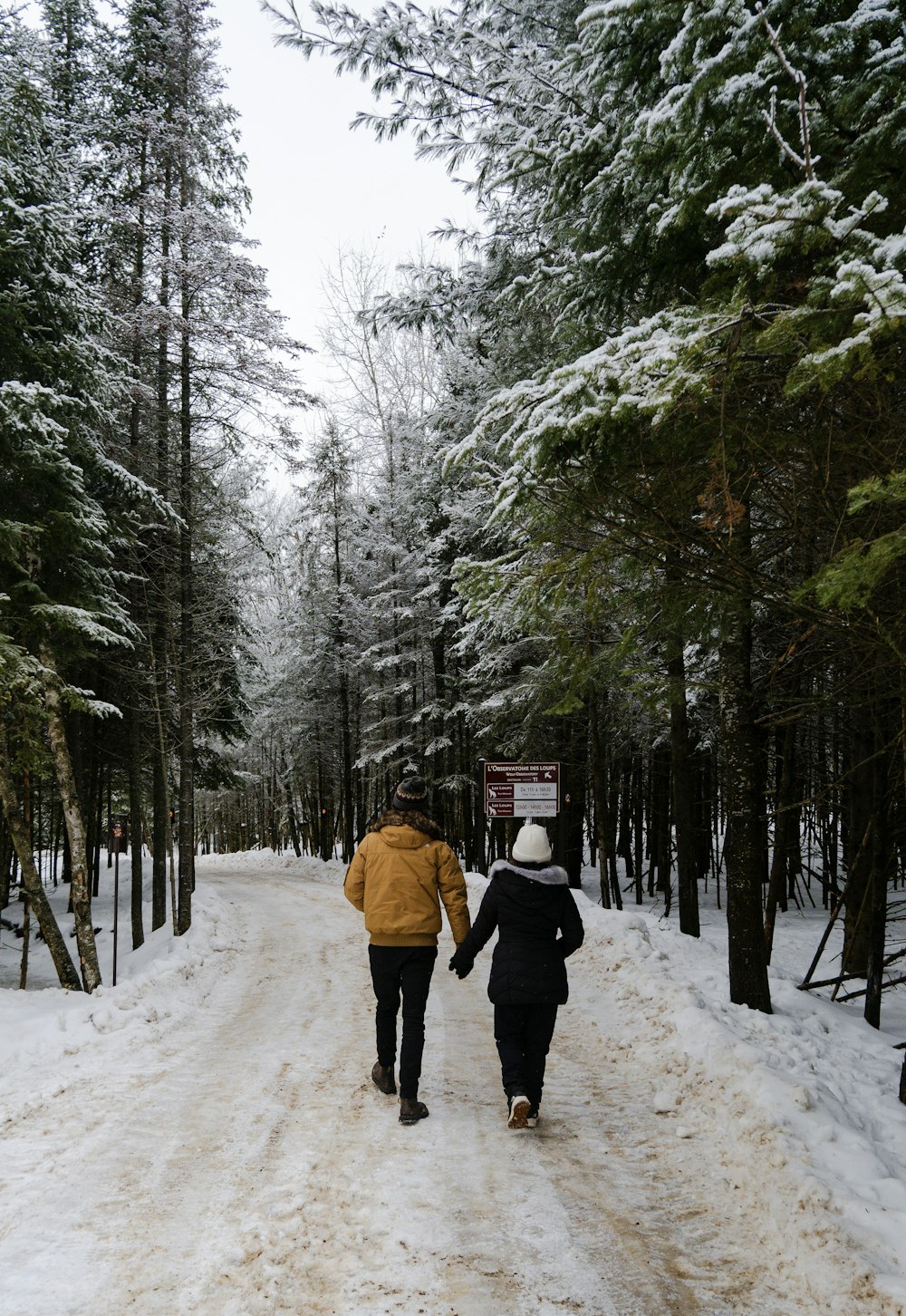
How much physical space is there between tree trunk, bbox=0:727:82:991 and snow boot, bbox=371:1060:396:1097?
236 inches

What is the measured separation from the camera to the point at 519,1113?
15.0 feet

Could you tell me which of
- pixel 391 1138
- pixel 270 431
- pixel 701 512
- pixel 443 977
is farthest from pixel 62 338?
pixel 391 1138

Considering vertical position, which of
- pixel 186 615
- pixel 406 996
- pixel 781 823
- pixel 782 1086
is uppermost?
pixel 186 615

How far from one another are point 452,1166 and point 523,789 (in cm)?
786

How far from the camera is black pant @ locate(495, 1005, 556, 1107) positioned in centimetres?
464

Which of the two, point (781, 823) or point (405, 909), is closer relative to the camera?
point (405, 909)

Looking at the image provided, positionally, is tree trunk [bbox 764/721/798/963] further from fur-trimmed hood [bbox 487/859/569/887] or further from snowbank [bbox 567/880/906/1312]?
fur-trimmed hood [bbox 487/859/569/887]

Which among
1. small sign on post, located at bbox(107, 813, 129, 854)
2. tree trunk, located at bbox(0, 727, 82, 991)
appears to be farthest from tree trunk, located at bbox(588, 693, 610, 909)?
tree trunk, located at bbox(0, 727, 82, 991)

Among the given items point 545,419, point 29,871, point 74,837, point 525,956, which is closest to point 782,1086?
point 525,956

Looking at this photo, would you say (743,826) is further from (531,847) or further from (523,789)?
(523,789)

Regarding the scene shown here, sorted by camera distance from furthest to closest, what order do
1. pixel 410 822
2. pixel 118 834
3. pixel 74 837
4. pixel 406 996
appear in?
1. pixel 118 834
2. pixel 74 837
3. pixel 410 822
4. pixel 406 996

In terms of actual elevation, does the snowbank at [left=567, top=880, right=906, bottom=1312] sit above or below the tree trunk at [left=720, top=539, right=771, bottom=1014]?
below

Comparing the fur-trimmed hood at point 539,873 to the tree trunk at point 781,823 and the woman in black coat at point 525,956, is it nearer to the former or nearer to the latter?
the woman in black coat at point 525,956

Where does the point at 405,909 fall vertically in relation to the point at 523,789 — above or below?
below
